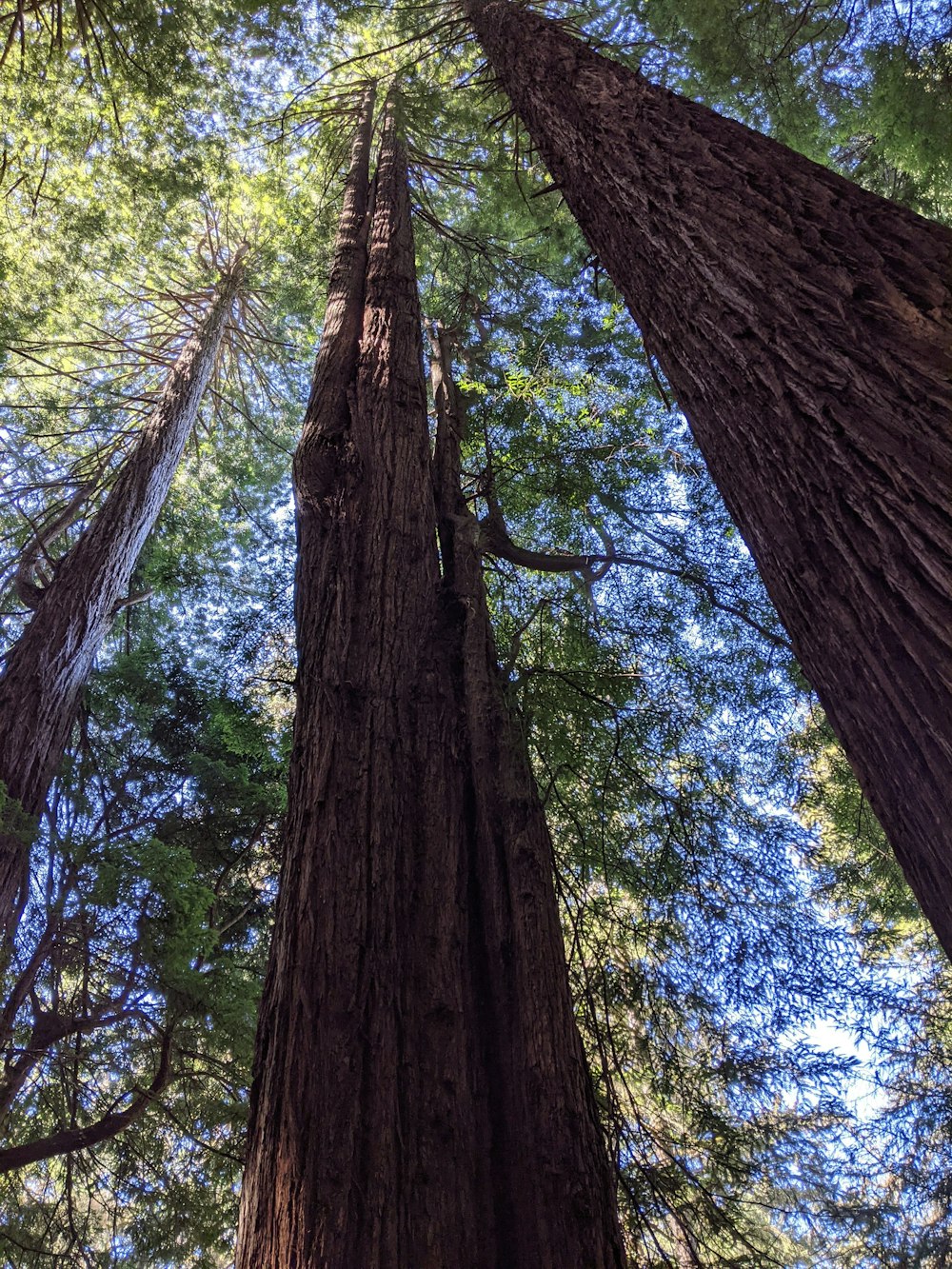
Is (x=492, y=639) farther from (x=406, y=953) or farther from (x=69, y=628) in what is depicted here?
(x=69, y=628)

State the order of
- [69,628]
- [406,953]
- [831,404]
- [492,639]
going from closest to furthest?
[831,404]
[406,953]
[492,639]
[69,628]

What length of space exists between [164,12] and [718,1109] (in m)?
10.4

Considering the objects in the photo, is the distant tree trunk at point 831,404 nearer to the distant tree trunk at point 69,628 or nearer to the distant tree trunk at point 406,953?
the distant tree trunk at point 406,953

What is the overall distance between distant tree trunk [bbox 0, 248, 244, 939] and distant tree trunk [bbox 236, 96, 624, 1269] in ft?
9.27

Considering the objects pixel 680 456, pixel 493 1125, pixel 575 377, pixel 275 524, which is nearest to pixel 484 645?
pixel 493 1125

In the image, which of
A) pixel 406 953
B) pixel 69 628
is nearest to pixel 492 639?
pixel 406 953

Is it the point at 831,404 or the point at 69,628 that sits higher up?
the point at 69,628

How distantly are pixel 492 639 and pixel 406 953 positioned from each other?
1.39 m

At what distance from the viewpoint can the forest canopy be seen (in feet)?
12.4

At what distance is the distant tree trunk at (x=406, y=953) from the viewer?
164 cm

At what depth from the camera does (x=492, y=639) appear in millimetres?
3127

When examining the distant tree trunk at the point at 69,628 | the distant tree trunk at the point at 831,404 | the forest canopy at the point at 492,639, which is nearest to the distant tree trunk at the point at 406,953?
the forest canopy at the point at 492,639

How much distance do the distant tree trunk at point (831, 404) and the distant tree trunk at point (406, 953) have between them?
4.09 ft

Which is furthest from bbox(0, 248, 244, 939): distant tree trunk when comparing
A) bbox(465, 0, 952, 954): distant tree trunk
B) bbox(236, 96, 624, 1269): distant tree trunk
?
bbox(465, 0, 952, 954): distant tree trunk
